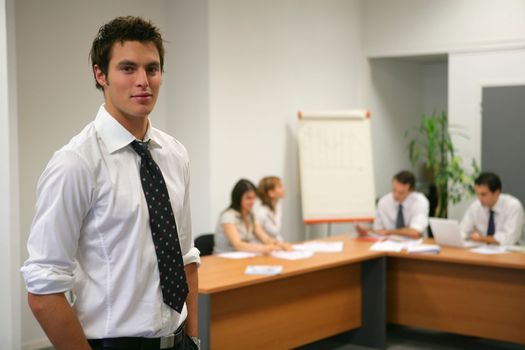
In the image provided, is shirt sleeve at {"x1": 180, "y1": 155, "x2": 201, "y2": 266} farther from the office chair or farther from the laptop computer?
the laptop computer

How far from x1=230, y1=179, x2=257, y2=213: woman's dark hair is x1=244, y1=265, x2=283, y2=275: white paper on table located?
98 centimetres

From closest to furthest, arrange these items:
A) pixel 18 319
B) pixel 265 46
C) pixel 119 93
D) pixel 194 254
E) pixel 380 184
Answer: pixel 119 93
pixel 194 254
pixel 18 319
pixel 265 46
pixel 380 184

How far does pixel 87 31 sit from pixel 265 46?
180cm

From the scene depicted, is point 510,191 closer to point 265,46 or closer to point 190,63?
point 265,46

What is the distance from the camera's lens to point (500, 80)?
22.9 ft

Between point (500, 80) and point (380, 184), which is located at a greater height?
point (500, 80)

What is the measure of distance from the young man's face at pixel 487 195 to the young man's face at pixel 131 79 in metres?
4.49

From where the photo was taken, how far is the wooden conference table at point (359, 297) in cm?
422

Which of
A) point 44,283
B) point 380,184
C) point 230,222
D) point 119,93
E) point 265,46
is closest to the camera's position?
point 44,283

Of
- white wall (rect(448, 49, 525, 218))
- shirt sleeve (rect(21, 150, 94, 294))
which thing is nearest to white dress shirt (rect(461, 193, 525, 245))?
white wall (rect(448, 49, 525, 218))

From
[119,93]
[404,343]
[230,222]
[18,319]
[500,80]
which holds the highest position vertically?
[500,80]

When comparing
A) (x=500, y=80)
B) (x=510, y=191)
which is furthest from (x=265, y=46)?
(x=510, y=191)

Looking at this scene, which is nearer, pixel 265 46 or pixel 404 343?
pixel 404 343

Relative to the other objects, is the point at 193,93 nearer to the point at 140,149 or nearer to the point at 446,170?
the point at 446,170
